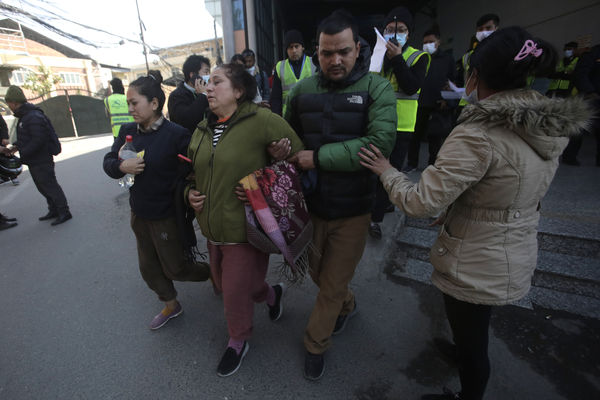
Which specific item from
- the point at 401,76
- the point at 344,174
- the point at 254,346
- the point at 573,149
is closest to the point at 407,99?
the point at 401,76

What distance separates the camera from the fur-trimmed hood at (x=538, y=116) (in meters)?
1.10

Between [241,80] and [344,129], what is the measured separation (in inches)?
27.5

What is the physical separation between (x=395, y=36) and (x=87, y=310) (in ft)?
12.8

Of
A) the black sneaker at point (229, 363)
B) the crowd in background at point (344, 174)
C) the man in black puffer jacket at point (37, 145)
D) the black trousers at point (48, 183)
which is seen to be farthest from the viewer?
the black trousers at point (48, 183)

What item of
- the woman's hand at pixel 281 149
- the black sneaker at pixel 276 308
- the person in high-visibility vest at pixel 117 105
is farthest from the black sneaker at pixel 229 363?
the person in high-visibility vest at pixel 117 105

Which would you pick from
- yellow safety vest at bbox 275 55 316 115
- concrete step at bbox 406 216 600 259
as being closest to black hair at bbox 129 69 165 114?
yellow safety vest at bbox 275 55 316 115

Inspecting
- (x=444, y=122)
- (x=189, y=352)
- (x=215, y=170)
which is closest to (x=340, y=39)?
(x=215, y=170)

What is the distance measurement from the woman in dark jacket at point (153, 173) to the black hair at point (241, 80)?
618mm

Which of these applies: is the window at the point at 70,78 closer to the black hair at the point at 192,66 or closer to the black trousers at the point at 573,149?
the black hair at the point at 192,66

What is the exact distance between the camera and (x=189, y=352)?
2191 mm

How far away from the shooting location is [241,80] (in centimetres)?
182

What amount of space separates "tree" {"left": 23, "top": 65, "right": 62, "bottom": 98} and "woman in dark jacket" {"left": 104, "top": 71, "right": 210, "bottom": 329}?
27826mm

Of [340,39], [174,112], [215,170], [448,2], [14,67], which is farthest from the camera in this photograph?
[14,67]

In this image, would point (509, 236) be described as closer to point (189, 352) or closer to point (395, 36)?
point (189, 352)
